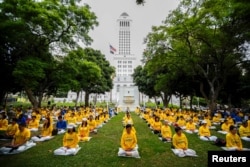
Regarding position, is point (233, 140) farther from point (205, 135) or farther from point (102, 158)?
point (102, 158)

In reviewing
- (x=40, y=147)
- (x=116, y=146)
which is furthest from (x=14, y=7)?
(x=116, y=146)

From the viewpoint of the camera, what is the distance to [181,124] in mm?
15258

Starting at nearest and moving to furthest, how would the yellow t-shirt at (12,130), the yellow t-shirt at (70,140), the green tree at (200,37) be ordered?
the yellow t-shirt at (70,140) < the yellow t-shirt at (12,130) < the green tree at (200,37)

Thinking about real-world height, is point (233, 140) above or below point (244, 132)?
above

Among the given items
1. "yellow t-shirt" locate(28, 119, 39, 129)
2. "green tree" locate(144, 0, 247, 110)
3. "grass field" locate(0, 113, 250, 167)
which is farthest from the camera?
"green tree" locate(144, 0, 247, 110)

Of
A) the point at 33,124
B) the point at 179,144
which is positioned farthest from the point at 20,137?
the point at 179,144

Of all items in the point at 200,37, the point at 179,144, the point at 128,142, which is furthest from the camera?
the point at 200,37

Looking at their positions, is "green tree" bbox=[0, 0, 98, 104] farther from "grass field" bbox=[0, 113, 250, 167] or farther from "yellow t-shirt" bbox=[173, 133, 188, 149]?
"yellow t-shirt" bbox=[173, 133, 188, 149]

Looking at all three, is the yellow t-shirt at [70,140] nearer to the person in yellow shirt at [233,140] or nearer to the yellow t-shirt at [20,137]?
the yellow t-shirt at [20,137]

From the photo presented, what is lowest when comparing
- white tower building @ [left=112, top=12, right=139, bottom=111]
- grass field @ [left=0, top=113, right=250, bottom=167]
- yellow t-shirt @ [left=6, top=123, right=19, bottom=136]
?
grass field @ [left=0, top=113, right=250, bottom=167]

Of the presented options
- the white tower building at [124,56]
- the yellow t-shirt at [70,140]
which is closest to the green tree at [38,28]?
the yellow t-shirt at [70,140]

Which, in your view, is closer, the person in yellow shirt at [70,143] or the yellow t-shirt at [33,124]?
the person in yellow shirt at [70,143]

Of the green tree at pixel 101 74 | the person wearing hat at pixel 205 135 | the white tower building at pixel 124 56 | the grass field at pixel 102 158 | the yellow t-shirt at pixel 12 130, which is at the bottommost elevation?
the grass field at pixel 102 158

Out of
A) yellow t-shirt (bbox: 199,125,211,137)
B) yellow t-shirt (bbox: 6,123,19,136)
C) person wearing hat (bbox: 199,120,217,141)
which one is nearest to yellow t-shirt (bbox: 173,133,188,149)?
person wearing hat (bbox: 199,120,217,141)
